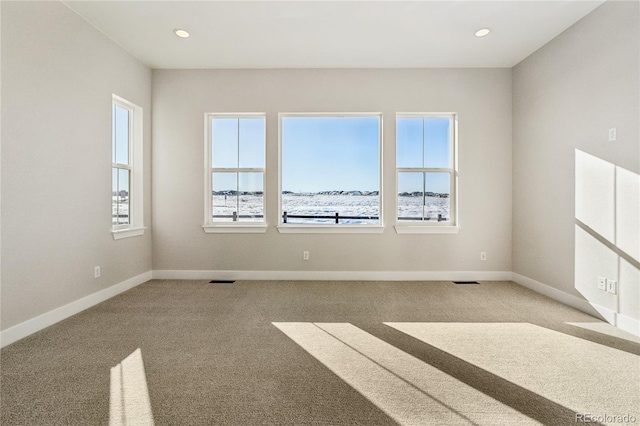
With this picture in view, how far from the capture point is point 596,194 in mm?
3000

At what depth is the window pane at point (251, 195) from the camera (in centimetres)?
448

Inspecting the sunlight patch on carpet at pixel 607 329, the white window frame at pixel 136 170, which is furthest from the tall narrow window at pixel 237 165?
the sunlight patch on carpet at pixel 607 329

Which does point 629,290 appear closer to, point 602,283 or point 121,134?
point 602,283

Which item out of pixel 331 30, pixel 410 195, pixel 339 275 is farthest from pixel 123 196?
pixel 410 195

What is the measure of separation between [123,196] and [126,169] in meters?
0.35

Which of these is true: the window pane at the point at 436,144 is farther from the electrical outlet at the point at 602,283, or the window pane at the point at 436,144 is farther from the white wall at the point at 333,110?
the electrical outlet at the point at 602,283

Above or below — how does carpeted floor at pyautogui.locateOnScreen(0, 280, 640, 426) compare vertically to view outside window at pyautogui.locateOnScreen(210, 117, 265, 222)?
below

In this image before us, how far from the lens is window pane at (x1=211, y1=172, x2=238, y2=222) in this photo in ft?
14.7

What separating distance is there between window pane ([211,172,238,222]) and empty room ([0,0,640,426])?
3 centimetres

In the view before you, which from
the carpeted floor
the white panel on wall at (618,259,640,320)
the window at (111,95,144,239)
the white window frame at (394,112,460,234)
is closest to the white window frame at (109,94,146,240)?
the window at (111,95,144,239)

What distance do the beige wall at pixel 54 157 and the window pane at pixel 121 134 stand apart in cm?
26

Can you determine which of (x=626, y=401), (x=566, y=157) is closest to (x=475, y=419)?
(x=626, y=401)

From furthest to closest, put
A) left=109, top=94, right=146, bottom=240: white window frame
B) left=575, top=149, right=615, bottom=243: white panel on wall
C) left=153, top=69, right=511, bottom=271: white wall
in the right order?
left=153, top=69, right=511, bottom=271: white wall → left=109, top=94, right=146, bottom=240: white window frame → left=575, top=149, right=615, bottom=243: white panel on wall

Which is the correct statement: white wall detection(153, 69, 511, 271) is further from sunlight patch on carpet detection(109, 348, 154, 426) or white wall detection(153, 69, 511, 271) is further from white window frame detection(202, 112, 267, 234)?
sunlight patch on carpet detection(109, 348, 154, 426)
